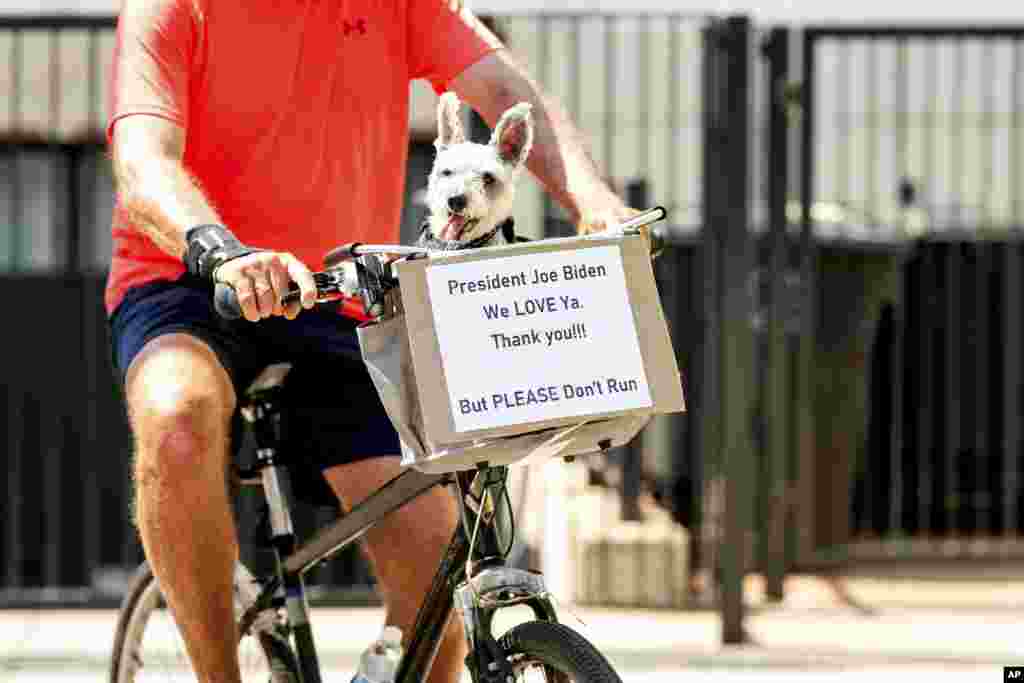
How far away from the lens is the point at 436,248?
3238mm

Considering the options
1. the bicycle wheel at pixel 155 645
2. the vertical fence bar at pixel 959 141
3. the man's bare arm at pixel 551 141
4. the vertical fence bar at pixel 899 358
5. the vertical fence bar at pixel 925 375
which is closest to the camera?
the man's bare arm at pixel 551 141

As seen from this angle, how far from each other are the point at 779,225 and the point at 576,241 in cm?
440

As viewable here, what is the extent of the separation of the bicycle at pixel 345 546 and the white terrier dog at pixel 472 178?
245 mm

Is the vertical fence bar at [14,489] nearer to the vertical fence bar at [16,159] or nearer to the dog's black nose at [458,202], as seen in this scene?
the vertical fence bar at [16,159]

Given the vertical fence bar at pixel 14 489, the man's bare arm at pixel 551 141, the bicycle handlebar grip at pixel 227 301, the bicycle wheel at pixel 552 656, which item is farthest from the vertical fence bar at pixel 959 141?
the bicycle handlebar grip at pixel 227 301

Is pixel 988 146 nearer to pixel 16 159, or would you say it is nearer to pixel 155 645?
pixel 16 159

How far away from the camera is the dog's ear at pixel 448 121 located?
10.8 ft

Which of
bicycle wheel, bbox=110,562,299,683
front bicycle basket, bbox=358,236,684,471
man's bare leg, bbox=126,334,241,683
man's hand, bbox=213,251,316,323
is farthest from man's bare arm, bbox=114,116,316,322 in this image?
bicycle wheel, bbox=110,562,299,683

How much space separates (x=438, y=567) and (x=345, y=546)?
277 mm

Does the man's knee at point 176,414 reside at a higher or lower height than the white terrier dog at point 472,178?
lower

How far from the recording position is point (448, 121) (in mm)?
3330

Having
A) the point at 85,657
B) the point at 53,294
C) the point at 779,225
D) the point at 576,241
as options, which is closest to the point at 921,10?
the point at 779,225

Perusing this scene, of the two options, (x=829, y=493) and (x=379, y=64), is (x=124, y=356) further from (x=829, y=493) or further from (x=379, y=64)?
(x=829, y=493)

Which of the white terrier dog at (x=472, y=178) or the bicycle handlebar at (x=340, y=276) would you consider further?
the white terrier dog at (x=472, y=178)
